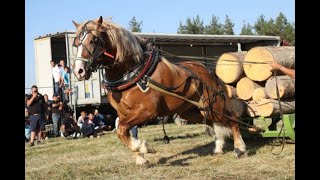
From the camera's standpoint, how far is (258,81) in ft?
27.8

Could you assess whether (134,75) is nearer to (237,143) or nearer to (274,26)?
(237,143)

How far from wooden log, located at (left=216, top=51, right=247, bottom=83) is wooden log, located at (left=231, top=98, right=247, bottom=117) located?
19.6 inches

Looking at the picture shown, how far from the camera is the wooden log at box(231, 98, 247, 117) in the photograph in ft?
27.4

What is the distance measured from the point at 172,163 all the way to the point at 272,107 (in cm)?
207

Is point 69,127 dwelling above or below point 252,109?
below

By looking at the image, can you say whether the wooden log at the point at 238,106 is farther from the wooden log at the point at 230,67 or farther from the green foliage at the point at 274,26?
the green foliage at the point at 274,26

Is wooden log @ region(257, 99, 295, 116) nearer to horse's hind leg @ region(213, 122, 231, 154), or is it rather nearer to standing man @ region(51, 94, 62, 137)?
horse's hind leg @ region(213, 122, 231, 154)

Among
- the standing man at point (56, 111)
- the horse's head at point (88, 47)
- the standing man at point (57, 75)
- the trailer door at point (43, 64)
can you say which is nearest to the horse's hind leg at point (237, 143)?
the horse's head at point (88, 47)

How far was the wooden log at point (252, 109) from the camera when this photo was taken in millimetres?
8312

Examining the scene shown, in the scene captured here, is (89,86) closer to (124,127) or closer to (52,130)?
(52,130)

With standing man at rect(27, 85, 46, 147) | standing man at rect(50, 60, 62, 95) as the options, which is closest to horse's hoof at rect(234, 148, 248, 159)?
standing man at rect(27, 85, 46, 147)

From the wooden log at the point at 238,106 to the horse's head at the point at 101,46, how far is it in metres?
2.37

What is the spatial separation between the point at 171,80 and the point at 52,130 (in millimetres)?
8545

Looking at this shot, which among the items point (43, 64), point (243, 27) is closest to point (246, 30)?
point (243, 27)
